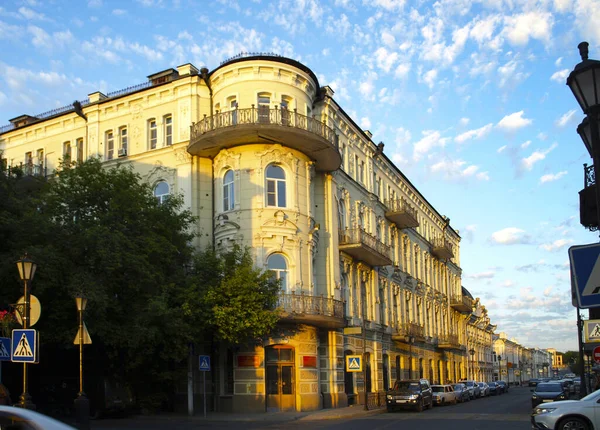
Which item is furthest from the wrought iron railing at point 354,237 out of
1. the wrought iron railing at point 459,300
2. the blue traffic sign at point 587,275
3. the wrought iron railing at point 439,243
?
the wrought iron railing at point 459,300

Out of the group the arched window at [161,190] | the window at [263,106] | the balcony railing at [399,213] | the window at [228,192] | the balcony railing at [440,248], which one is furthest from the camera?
the balcony railing at [440,248]

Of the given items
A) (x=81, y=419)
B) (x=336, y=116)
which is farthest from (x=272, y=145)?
(x=81, y=419)

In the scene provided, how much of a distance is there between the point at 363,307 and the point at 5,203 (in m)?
22.8

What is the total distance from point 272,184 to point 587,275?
2743 cm

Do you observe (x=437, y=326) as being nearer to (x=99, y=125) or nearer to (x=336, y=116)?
(x=336, y=116)

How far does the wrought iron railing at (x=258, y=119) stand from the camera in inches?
1268

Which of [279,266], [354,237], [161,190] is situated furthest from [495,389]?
[161,190]

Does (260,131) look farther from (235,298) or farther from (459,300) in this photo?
(459,300)

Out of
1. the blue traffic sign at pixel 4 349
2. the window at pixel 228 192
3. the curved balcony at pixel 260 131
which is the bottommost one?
the blue traffic sign at pixel 4 349

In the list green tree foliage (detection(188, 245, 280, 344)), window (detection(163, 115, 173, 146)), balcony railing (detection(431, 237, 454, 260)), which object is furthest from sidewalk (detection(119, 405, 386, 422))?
balcony railing (detection(431, 237, 454, 260))

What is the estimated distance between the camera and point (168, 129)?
37.0 meters

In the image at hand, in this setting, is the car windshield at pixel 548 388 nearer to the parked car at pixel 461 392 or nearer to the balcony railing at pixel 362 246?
the parked car at pixel 461 392

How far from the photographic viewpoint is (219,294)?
2883 cm

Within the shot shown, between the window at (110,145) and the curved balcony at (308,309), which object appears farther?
the window at (110,145)
